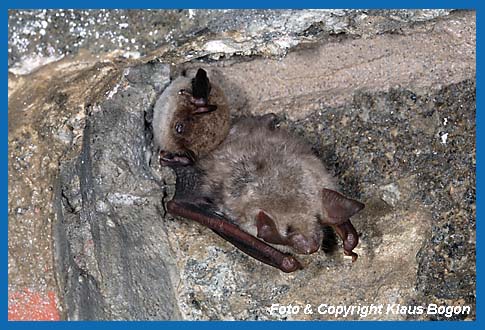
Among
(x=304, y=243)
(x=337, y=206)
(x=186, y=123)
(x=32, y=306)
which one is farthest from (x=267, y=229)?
(x=32, y=306)

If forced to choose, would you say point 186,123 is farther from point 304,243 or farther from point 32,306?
point 32,306

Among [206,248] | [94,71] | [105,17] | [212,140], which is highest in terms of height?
[105,17]

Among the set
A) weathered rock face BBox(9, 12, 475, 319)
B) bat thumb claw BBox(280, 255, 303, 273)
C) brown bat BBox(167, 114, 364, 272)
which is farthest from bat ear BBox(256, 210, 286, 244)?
weathered rock face BBox(9, 12, 475, 319)

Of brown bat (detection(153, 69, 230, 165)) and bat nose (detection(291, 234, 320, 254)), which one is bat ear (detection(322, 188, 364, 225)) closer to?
bat nose (detection(291, 234, 320, 254))

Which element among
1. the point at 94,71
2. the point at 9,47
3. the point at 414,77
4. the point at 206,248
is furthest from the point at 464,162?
the point at 9,47

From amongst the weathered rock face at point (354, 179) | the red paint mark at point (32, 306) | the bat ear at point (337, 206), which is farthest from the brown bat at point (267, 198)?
the red paint mark at point (32, 306)

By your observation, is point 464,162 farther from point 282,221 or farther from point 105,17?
point 105,17

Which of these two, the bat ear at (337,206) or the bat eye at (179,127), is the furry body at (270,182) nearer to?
the bat ear at (337,206)

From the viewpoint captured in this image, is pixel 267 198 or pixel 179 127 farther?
pixel 179 127
